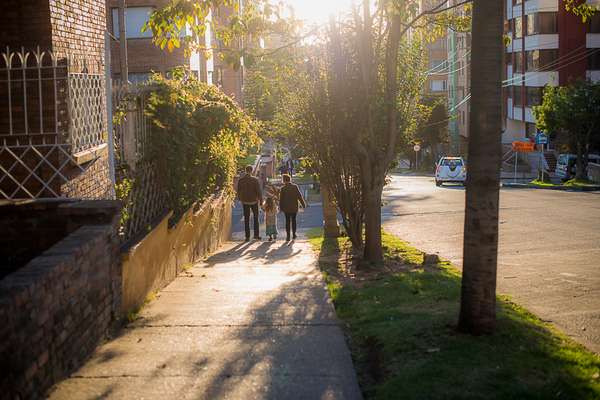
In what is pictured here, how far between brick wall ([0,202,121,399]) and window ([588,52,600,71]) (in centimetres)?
A: 5097

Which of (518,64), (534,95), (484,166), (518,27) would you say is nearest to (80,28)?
(484,166)

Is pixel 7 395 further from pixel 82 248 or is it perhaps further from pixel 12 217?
pixel 12 217

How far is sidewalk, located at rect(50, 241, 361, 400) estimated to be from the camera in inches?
248

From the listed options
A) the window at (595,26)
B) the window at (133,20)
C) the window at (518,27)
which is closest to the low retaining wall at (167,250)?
the window at (133,20)

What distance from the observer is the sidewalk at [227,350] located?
629cm

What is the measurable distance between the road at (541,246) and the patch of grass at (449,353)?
0.51 meters

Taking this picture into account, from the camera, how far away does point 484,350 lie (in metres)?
6.86

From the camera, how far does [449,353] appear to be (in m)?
6.81

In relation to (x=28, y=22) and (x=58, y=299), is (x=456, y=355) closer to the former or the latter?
(x=58, y=299)

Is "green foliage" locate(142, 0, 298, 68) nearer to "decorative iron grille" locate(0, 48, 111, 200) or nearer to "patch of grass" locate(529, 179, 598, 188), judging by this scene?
"decorative iron grille" locate(0, 48, 111, 200)

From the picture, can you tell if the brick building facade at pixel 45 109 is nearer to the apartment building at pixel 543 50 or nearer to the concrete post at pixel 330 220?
the concrete post at pixel 330 220

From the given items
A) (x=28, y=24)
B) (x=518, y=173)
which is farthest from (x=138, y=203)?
(x=518, y=173)

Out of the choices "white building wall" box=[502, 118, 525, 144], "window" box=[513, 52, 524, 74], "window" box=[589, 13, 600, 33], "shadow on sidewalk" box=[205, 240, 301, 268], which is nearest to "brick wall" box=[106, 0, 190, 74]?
"shadow on sidewalk" box=[205, 240, 301, 268]

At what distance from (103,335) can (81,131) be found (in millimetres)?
3060
